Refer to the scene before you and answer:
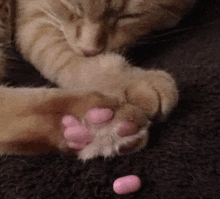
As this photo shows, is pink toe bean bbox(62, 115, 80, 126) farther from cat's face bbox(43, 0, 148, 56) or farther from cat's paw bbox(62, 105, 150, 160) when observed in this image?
cat's face bbox(43, 0, 148, 56)

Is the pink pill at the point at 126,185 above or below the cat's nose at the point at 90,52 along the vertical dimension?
below

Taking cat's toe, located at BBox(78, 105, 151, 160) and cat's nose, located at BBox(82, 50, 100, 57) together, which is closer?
cat's toe, located at BBox(78, 105, 151, 160)

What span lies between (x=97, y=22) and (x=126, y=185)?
49 cm

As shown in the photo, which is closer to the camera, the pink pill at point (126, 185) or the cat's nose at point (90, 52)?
the pink pill at point (126, 185)

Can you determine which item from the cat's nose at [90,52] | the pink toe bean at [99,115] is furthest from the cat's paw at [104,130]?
the cat's nose at [90,52]

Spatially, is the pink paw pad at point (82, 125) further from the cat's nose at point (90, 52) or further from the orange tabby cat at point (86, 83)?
the cat's nose at point (90, 52)

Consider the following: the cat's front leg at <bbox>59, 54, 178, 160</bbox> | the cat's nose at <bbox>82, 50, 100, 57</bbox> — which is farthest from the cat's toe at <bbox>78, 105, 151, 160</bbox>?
the cat's nose at <bbox>82, 50, 100, 57</bbox>

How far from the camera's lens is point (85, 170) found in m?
0.54

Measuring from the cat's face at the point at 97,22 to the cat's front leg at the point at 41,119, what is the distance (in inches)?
11.7

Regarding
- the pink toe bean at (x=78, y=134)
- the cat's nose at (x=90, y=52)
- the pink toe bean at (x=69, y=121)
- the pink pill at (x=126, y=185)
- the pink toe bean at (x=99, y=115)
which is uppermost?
the pink toe bean at (x=99, y=115)

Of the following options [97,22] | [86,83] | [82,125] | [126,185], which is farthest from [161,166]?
[97,22]

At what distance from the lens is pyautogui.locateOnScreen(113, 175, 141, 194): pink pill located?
1.62 ft

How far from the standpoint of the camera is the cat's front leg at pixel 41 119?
503 mm

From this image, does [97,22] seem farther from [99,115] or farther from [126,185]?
[126,185]
